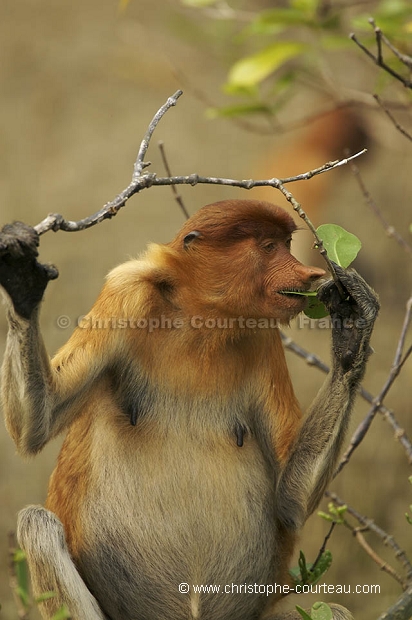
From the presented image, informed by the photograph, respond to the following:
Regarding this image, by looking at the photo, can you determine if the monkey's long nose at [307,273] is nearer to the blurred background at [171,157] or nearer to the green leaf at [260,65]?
the green leaf at [260,65]

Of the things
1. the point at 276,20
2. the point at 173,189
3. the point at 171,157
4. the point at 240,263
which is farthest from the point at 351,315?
the point at 171,157

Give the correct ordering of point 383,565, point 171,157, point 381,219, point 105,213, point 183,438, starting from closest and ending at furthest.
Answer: point 105,213, point 383,565, point 183,438, point 381,219, point 171,157

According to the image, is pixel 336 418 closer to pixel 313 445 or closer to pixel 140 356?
pixel 313 445

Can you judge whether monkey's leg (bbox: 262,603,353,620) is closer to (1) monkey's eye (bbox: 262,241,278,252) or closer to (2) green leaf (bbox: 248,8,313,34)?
(1) monkey's eye (bbox: 262,241,278,252)

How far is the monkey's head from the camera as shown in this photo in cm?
337

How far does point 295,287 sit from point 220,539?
1.02 meters

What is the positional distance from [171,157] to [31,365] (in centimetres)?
702

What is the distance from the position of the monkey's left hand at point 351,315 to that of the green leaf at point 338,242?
127 millimetres

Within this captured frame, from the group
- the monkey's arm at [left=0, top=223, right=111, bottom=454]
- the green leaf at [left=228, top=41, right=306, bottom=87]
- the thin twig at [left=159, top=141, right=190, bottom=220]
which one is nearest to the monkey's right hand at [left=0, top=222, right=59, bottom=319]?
the monkey's arm at [left=0, top=223, right=111, bottom=454]

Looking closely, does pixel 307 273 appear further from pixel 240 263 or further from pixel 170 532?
pixel 170 532

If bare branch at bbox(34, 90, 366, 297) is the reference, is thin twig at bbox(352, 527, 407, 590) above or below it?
below

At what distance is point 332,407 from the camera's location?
11.4 ft

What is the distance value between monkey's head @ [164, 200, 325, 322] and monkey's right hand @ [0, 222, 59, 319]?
903 mm

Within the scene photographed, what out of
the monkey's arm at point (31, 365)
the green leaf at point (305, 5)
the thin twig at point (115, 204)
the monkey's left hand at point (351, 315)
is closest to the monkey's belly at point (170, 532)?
the monkey's arm at point (31, 365)
